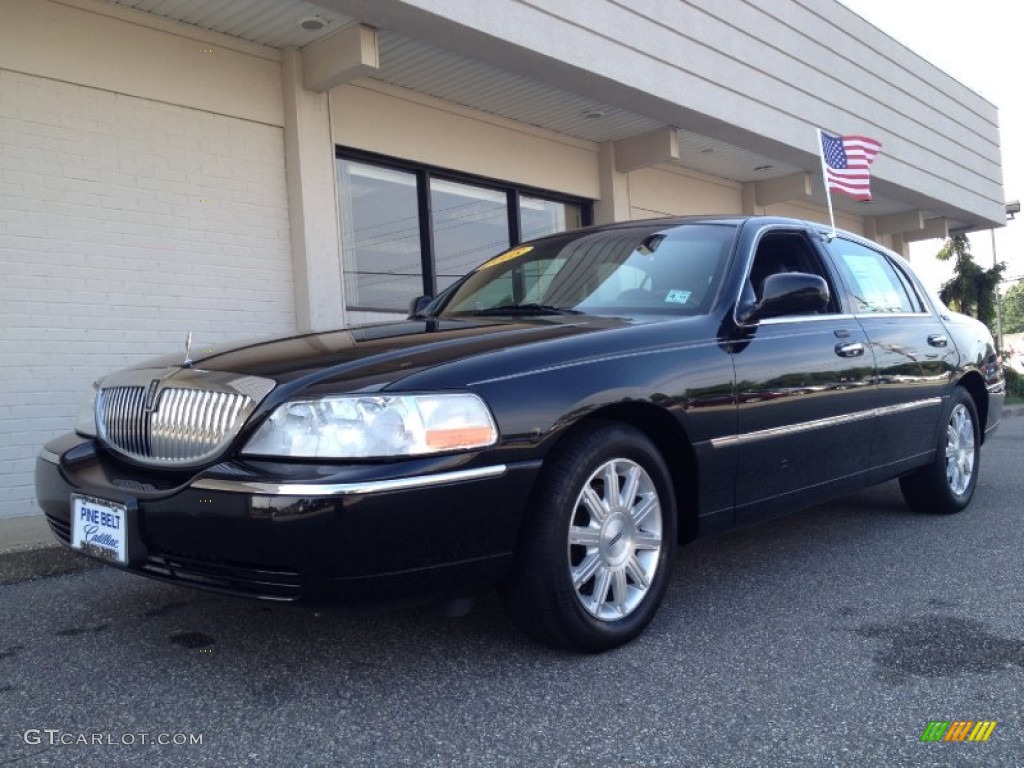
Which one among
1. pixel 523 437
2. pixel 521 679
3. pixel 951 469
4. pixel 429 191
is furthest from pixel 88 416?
pixel 429 191

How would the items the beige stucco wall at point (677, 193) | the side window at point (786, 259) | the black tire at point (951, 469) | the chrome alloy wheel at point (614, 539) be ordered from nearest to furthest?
the chrome alloy wheel at point (614, 539) → the side window at point (786, 259) → the black tire at point (951, 469) → the beige stucco wall at point (677, 193)

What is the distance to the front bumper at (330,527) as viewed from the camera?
2.36 m

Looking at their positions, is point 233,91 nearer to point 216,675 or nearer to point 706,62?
point 706,62

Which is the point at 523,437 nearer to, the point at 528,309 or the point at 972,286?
the point at 528,309

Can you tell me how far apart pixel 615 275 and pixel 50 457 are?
7.30ft

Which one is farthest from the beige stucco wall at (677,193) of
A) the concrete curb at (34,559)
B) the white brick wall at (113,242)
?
the concrete curb at (34,559)

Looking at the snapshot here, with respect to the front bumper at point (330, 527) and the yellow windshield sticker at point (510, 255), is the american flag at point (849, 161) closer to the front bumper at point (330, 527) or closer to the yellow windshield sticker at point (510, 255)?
the yellow windshield sticker at point (510, 255)

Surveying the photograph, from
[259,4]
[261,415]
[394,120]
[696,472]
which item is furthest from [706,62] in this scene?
[261,415]

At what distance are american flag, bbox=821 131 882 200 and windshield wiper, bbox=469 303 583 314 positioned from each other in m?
5.65

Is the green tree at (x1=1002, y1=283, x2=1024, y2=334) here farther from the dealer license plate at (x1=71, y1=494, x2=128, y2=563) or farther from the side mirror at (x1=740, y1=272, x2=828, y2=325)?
the dealer license plate at (x1=71, y1=494, x2=128, y2=563)

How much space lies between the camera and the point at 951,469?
5.12m

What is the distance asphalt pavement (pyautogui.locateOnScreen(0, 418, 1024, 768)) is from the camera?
7.40ft

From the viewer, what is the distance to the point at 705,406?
3.23 meters

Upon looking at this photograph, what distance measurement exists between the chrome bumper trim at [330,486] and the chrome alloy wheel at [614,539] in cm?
51
